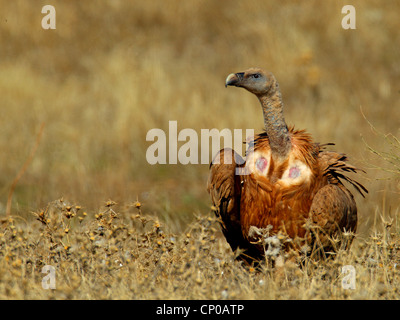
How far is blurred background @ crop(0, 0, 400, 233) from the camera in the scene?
416 inches

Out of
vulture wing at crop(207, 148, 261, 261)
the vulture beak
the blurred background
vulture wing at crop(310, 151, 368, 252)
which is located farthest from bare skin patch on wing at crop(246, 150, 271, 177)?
the blurred background

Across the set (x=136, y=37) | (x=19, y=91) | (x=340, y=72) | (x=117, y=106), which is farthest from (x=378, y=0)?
(x=19, y=91)

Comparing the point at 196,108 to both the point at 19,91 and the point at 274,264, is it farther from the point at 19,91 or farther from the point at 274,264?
the point at 274,264

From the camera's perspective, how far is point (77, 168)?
34.3 ft

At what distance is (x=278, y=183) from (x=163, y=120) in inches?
241

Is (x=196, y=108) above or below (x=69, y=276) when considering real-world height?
above

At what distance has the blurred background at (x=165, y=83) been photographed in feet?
34.6

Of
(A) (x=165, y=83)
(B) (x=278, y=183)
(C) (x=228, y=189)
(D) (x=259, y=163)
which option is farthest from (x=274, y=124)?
(A) (x=165, y=83)

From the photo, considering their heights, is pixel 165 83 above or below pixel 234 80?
above

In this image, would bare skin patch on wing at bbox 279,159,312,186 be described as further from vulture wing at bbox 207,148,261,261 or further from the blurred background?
the blurred background

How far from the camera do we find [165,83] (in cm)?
1302

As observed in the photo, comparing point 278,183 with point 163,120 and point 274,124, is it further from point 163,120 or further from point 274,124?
point 163,120

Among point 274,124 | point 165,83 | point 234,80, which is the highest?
point 165,83

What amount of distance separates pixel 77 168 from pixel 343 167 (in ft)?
17.1
